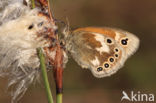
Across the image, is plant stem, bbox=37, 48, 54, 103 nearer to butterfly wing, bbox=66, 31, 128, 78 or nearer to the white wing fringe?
the white wing fringe

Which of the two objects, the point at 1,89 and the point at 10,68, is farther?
the point at 1,89

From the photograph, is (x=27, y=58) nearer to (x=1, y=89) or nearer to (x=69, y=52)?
(x=69, y=52)

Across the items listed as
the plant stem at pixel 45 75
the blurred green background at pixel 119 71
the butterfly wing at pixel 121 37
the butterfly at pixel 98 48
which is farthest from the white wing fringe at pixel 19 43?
the blurred green background at pixel 119 71

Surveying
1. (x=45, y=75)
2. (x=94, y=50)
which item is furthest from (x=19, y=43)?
(x=94, y=50)

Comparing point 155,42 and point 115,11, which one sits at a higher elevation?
point 115,11

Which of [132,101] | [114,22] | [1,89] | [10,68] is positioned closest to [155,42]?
[114,22]

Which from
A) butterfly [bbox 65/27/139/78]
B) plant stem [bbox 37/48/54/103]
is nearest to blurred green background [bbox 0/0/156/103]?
butterfly [bbox 65/27/139/78]

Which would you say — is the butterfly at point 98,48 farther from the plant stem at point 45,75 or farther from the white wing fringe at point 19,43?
the plant stem at point 45,75
